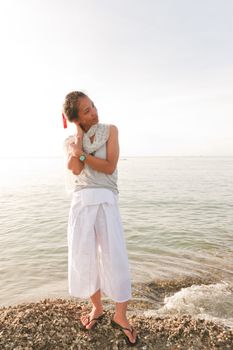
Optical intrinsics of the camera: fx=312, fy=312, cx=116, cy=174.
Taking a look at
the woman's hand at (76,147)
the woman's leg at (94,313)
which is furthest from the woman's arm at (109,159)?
the woman's leg at (94,313)

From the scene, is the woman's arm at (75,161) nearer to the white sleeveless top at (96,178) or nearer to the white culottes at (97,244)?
the white sleeveless top at (96,178)

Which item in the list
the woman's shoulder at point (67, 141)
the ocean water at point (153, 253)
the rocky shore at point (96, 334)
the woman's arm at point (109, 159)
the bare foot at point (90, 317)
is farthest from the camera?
the ocean water at point (153, 253)

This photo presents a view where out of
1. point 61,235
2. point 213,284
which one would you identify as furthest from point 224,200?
point 213,284

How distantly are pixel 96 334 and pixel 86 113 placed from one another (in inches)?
103

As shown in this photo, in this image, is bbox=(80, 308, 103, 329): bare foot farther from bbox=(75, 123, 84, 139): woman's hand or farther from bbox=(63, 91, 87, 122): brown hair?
bbox=(63, 91, 87, 122): brown hair

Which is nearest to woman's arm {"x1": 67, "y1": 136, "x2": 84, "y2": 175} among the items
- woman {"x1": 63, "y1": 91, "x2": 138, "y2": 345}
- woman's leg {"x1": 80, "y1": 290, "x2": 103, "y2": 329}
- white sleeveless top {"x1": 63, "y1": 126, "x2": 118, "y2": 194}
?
woman {"x1": 63, "y1": 91, "x2": 138, "y2": 345}

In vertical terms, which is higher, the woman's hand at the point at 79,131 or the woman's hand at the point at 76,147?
the woman's hand at the point at 79,131

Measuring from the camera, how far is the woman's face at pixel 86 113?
3.46 metres

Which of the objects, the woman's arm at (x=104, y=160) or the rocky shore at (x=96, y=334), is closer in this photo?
the woman's arm at (x=104, y=160)

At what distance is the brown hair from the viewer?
3443 millimetres

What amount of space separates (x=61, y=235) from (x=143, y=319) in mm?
7277

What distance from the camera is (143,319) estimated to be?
4.25m

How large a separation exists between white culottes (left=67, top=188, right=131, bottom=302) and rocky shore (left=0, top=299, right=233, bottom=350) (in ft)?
1.76

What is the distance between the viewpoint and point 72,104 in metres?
3.45
